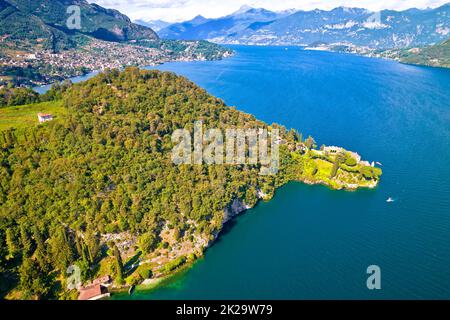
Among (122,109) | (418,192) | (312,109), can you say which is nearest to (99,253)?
(122,109)

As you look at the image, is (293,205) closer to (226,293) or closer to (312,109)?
(226,293)

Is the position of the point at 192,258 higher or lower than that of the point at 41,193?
lower

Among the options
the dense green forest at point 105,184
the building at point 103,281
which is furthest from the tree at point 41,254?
the building at point 103,281

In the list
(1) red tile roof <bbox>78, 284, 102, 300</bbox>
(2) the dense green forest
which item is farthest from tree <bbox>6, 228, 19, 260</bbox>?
(1) red tile roof <bbox>78, 284, 102, 300</bbox>

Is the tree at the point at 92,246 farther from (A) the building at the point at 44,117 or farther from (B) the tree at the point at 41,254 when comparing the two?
(A) the building at the point at 44,117

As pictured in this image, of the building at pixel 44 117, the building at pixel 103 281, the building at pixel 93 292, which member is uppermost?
the building at pixel 44 117

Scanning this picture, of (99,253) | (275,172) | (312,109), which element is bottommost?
(99,253)
